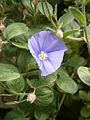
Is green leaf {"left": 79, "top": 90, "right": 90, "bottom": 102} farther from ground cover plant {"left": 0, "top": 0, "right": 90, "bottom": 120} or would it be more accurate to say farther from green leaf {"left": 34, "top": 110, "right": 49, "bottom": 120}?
green leaf {"left": 34, "top": 110, "right": 49, "bottom": 120}

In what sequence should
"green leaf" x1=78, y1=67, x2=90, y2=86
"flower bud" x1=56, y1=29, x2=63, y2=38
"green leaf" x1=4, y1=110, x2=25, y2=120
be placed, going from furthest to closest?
"green leaf" x1=4, y1=110, x2=25, y2=120
"green leaf" x1=78, y1=67, x2=90, y2=86
"flower bud" x1=56, y1=29, x2=63, y2=38

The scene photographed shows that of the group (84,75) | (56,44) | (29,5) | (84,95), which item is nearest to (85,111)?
(84,95)

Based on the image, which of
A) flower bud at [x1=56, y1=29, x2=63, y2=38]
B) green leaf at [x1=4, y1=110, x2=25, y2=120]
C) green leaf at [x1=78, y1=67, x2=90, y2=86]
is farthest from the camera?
green leaf at [x1=4, y1=110, x2=25, y2=120]

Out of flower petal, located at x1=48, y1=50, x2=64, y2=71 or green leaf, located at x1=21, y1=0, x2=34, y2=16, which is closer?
flower petal, located at x1=48, y1=50, x2=64, y2=71

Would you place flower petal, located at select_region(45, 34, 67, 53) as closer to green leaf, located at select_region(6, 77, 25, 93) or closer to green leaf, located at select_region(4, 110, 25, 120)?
green leaf, located at select_region(6, 77, 25, 93)

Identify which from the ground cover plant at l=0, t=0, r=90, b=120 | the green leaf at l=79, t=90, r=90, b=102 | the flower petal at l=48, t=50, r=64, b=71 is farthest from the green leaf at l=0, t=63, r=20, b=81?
the green leaf at l=79, t=90, r=90, b=102

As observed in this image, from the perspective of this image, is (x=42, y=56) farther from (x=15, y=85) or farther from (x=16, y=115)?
(x=16, y=115)

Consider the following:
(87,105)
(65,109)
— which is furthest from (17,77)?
(65,109)

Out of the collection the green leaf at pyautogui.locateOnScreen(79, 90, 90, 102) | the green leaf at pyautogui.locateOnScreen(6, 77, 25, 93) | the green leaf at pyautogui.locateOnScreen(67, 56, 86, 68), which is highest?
the green leaf at pyautogui.locateOnScreen(6, 77, 25, 93)

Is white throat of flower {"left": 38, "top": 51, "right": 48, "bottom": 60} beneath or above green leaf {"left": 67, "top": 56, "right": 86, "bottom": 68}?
above
